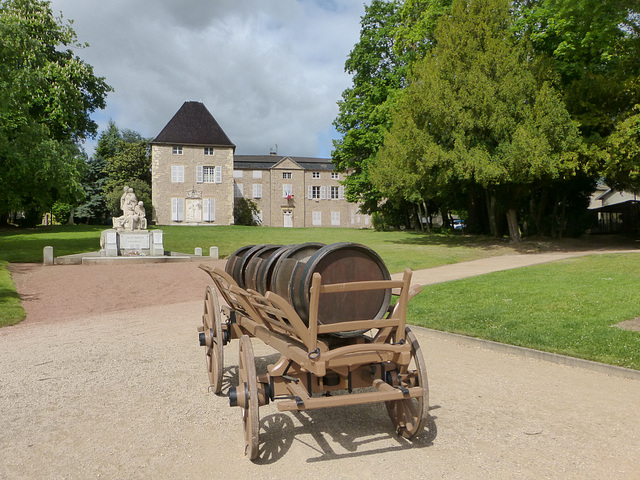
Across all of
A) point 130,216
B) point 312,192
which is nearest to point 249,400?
point 130,216

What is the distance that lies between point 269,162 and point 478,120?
4586cm

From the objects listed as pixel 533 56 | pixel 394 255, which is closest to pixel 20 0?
pixel 394 255

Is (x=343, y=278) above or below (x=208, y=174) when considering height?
below

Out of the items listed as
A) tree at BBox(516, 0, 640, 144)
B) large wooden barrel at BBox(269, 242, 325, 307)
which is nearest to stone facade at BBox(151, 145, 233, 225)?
tree at BBox(516, 0, 640, 144)

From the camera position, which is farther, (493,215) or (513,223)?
(493,215)

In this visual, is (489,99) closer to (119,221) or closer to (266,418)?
(119,221)

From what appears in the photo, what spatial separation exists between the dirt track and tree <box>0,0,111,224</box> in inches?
643

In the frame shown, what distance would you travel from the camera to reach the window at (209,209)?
55.5 metres

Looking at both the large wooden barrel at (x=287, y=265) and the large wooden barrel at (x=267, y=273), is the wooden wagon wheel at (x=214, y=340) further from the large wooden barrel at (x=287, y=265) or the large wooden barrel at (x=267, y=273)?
the large wooden barrel at (x=287, y=265)

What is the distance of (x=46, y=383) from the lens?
19.1 ft

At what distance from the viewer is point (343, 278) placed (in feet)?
12.5

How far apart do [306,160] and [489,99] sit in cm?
4802

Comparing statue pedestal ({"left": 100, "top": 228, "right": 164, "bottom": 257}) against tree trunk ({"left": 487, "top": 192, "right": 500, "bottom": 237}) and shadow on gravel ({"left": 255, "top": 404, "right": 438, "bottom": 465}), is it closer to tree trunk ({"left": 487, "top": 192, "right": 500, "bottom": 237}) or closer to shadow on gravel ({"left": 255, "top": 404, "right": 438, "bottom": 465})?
tree trunk ({"left": 487, "top": 192, "right": 500, "bottom": 237})

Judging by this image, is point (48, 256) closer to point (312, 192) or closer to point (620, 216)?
point (620, 216)
